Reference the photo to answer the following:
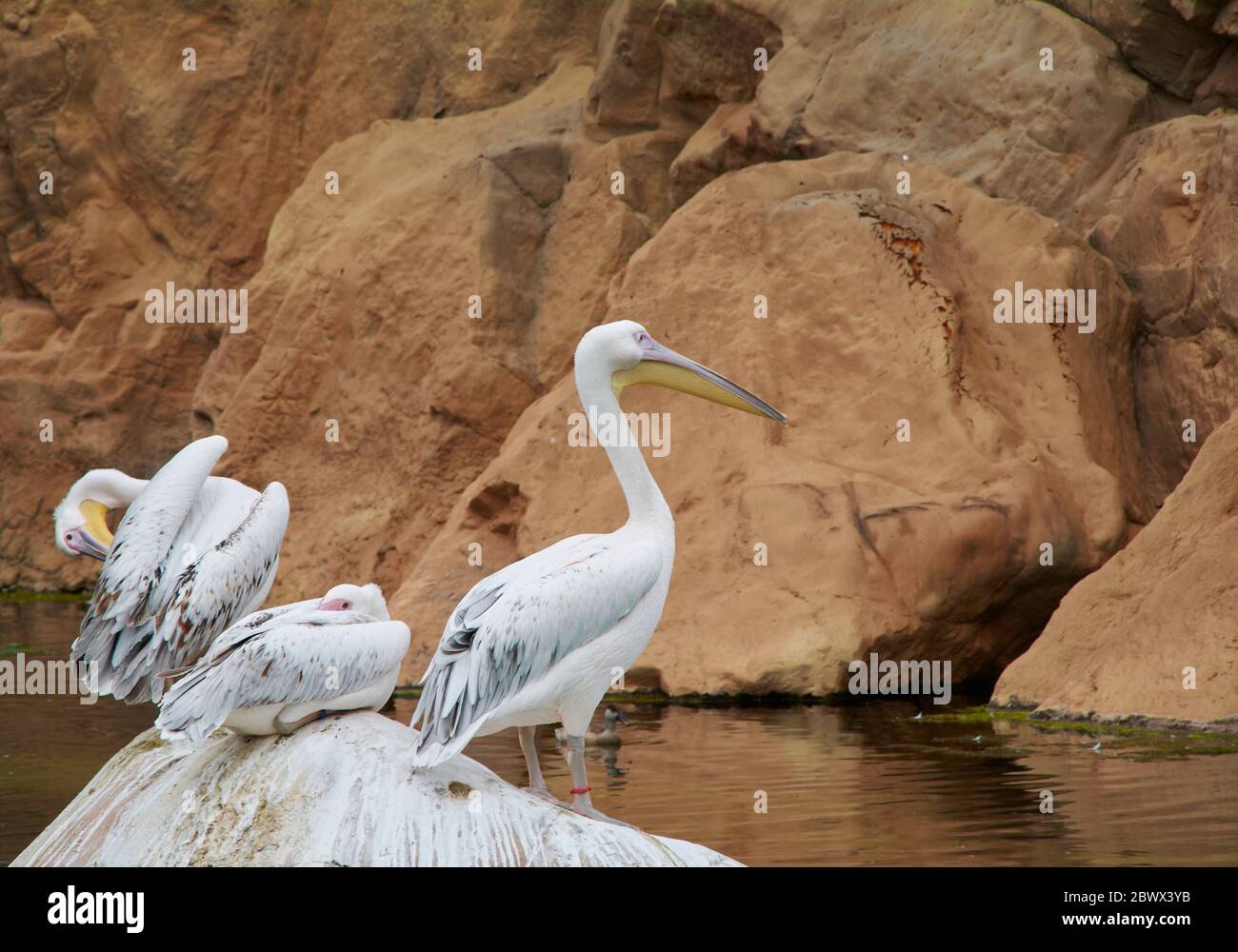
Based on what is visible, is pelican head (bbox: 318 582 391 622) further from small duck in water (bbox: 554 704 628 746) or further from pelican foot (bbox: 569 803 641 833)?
small duck in water (bbox: 554 704 628 746)

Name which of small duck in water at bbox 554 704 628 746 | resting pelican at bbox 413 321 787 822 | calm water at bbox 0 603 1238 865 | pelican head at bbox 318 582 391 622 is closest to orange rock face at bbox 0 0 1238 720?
calm water at bbox 0 603 1238 865

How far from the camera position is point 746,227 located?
12.2m

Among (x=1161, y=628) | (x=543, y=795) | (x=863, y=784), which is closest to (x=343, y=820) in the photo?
(x=543, y=795)

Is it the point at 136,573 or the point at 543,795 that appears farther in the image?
the point at 136,573

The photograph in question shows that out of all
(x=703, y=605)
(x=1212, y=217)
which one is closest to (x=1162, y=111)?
(x=1212, y=217)

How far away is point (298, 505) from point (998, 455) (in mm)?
6484

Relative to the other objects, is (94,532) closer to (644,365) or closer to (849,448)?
(644,365)

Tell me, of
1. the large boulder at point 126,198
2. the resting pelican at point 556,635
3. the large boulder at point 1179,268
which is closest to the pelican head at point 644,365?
the resting pelican at point 556,635

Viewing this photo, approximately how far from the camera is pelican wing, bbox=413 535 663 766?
529 cm

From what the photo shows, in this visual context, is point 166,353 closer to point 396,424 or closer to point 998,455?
point 396,424

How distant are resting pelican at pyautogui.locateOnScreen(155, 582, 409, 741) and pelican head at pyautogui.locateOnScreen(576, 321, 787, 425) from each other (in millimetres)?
1280

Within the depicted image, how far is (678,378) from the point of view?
20.6 feet

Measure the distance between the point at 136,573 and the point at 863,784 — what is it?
3.41 m

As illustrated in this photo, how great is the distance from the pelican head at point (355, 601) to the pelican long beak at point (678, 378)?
1.15m
